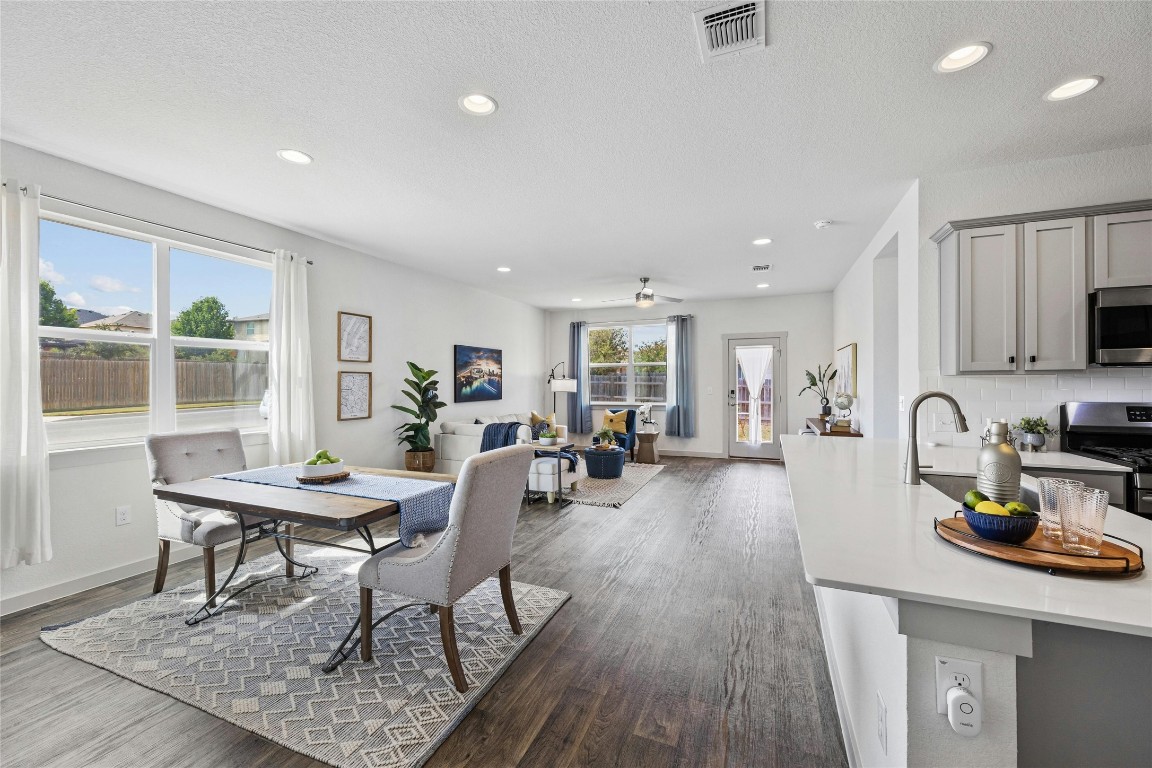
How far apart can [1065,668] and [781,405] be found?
6800 mm

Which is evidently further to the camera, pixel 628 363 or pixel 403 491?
pixel 628 363

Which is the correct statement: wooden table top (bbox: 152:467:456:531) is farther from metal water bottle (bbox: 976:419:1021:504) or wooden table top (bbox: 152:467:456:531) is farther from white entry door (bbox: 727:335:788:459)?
white entry door (bbox: 727:335:788:459)

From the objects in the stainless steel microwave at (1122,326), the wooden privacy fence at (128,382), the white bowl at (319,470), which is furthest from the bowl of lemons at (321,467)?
the stainless steel microwave at (1122,326)

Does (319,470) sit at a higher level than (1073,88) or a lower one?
lower

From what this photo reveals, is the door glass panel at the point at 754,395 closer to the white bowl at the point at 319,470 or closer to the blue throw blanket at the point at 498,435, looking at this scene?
the blue throw blanket at the point at 498,435

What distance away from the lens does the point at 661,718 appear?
1.82 m

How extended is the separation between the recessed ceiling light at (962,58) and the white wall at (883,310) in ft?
4.28

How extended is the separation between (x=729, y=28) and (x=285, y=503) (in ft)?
8.83

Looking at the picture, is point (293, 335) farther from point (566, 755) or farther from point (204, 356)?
point (566, 755)

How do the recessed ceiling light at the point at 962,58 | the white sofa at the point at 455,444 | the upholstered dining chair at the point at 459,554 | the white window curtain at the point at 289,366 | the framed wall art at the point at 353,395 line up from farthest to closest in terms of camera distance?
the white sofa at the point at 455,444 < the framed wall art at the point at 353,395 < the white window curtain at the point at 289,366 < the upholstered dining chair at the point at 459,554 < the recessed ceiling light at the point at 962,58

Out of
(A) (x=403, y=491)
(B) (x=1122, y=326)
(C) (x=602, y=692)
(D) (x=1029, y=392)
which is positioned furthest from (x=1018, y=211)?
(A) (x=403, y=491)

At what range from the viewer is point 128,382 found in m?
3.16

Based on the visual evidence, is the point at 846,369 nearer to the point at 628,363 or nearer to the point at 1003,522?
the point at 628,363

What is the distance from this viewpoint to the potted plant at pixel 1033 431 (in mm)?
2662
